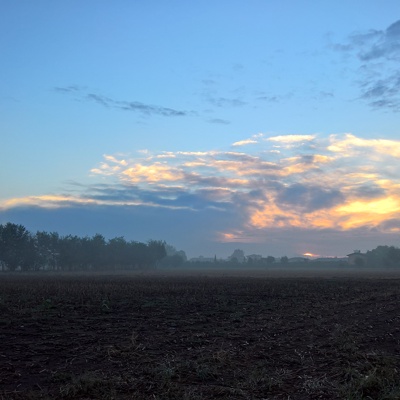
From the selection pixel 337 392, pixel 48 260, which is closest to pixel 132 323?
pixel 337 392

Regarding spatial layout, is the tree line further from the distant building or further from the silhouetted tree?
the distant building

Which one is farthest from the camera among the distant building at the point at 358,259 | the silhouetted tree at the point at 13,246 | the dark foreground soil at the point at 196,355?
the distant building at the point at 358,259

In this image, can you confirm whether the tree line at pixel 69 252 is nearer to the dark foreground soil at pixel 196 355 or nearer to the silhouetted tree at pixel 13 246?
the silhouetted tree at pixel 13 246

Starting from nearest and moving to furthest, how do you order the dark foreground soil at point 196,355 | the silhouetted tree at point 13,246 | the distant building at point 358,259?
1. the dark foreground soil at point 196,355
2. the silhouetted tree at point 13,246
3. the distant building at point 358,259

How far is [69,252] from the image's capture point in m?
141

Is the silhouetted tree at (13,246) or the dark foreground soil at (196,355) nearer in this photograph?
the dark foreground soil at (196,355)

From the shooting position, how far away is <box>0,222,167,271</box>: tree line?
126 metres

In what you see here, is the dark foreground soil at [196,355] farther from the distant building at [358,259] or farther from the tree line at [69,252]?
the distant building at [358,259]

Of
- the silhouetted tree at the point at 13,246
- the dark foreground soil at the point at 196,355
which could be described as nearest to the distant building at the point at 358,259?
the silhouetted tree at the point at 13,246

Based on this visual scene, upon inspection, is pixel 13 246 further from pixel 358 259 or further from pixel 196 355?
pixel 358 259

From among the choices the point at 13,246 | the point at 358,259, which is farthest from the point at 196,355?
the point at 358,259

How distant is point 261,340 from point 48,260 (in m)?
141

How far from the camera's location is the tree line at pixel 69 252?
126m

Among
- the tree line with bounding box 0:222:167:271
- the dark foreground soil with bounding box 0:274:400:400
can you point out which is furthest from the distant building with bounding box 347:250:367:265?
the dark foreground soil with bounding box 0:274:400:400
